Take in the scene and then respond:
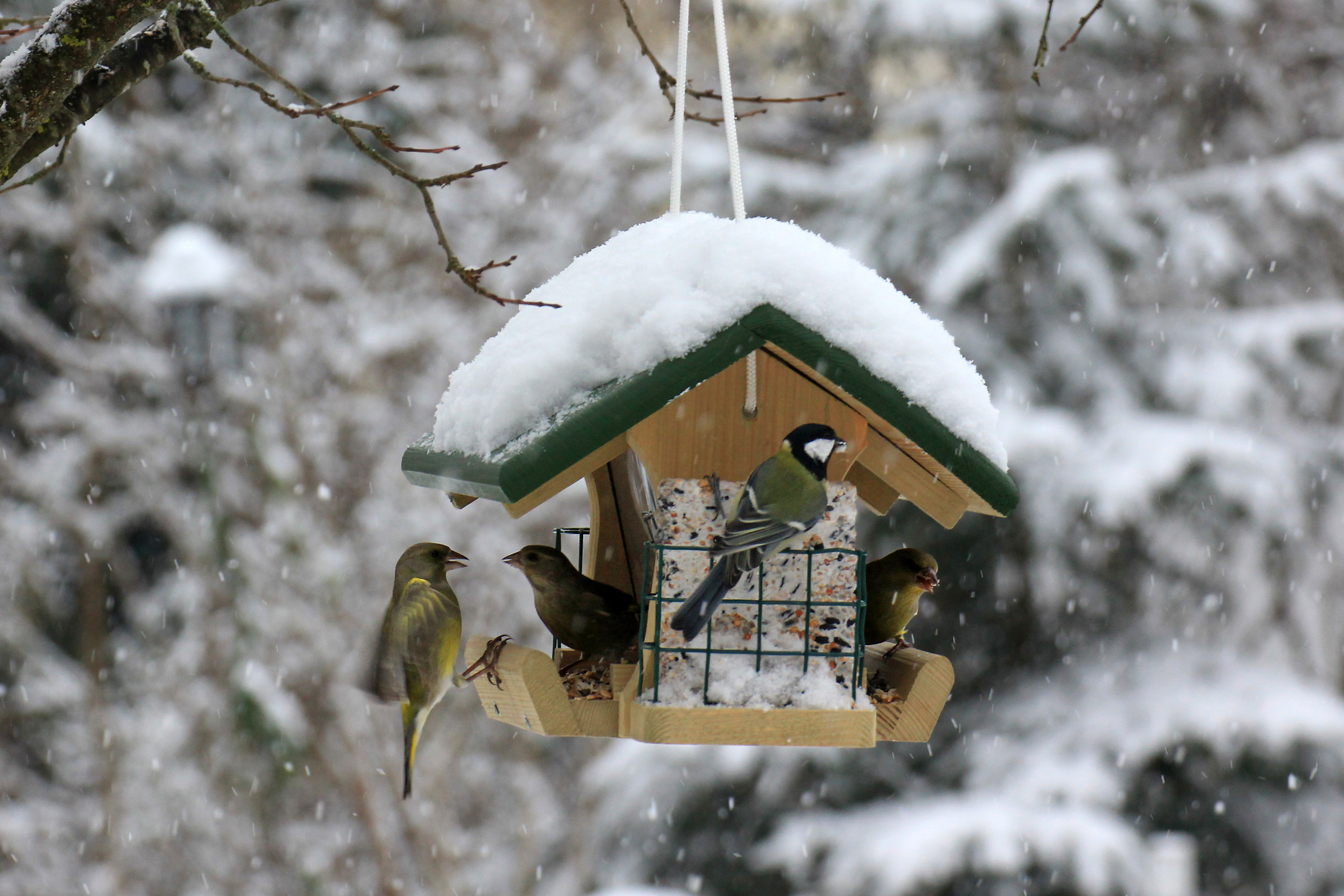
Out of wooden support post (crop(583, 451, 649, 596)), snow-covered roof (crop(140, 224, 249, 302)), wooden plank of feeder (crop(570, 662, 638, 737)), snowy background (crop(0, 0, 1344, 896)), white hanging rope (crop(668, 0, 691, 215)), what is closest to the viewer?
white hanging rope (crop(668, 0, 691, 215))

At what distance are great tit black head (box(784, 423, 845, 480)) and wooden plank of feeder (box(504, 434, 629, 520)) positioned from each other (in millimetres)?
410

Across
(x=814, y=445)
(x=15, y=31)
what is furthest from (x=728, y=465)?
(x=15, y=31)

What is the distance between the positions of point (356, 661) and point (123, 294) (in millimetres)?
2867

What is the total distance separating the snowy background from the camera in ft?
20.5

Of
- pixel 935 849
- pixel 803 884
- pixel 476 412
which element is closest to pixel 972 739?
pixel 935 849

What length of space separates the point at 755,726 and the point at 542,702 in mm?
454

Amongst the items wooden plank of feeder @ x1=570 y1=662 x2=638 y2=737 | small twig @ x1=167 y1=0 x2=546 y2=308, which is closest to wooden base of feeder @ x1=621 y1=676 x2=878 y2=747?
wooden plank of feeder @ x1=570 y1=662 x2=638 y2=737

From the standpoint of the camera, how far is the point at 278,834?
764cm

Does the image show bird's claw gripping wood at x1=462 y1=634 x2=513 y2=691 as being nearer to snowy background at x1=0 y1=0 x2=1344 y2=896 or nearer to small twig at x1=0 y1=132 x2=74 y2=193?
small twig at x1=0 y1=132 x2=74 y2=193

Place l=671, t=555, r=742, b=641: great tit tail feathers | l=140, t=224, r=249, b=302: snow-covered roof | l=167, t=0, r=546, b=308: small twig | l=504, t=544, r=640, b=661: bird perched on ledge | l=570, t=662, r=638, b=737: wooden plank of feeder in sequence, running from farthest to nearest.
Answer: l=140, t=224, r=249, b=302: snow-covered roof < l=504, t=544, r=640, b=661: bird perched on ledge < l=570, t=662, r=638, b=737: wooden plank of feeder < l=671, t=555, r=742, b=641: great tit tail feathers < l=167, t=0, r=546, b=308: small twig

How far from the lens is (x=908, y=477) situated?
9.18ft

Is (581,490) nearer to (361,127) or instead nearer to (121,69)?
(121,69)

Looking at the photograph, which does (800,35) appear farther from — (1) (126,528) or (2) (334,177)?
(1) (126,528)

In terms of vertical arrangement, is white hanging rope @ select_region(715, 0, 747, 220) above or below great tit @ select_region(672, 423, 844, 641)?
above
